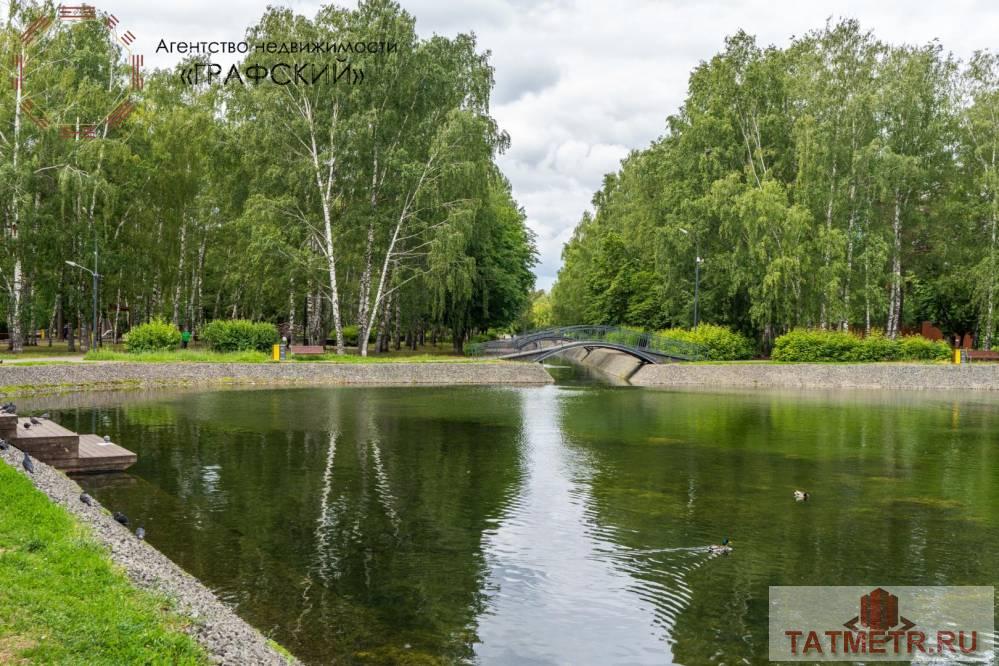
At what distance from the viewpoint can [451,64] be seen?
4756 centimetres

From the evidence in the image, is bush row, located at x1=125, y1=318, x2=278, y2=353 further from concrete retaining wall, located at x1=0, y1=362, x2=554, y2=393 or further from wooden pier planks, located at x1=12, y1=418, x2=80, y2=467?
wooden pier planks, located at x1=12, y1=418, x2=80, y2=467

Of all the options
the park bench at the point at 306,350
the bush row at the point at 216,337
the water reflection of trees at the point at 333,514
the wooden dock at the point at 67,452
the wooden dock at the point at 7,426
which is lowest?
the water reflection of trees at the point at 333,514

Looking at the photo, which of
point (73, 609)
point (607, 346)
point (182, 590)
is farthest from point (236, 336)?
point (73, 609)

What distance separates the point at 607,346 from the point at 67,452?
3714 centimetres

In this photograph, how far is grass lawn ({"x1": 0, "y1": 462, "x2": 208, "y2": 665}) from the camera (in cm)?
625

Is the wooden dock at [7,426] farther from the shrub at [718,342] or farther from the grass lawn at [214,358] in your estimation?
the shrub at [718,342]

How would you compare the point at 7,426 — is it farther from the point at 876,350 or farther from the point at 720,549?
the point at 876,350

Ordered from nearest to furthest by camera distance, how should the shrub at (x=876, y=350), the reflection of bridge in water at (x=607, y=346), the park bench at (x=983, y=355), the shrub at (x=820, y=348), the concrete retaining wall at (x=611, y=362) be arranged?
the shrub at (x=820, y=348)
the shrub at (x=876, y=350)
the park bench at (x=983, y=355)
the reflection of bridge in water at (x=607, y=346)
the concrete retaining wall at (x=611, y=362)

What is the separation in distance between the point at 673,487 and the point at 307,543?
8.18 meters

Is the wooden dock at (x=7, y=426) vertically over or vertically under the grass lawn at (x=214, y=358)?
under

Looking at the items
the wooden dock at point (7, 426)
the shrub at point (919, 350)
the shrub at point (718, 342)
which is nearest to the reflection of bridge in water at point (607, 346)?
the shrub at point (718, 342)

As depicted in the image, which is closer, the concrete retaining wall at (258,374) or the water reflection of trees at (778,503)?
the water reflection of trees at (778,503)

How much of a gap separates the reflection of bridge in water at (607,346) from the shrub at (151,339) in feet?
58.9

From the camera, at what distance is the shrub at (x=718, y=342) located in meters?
48.6
